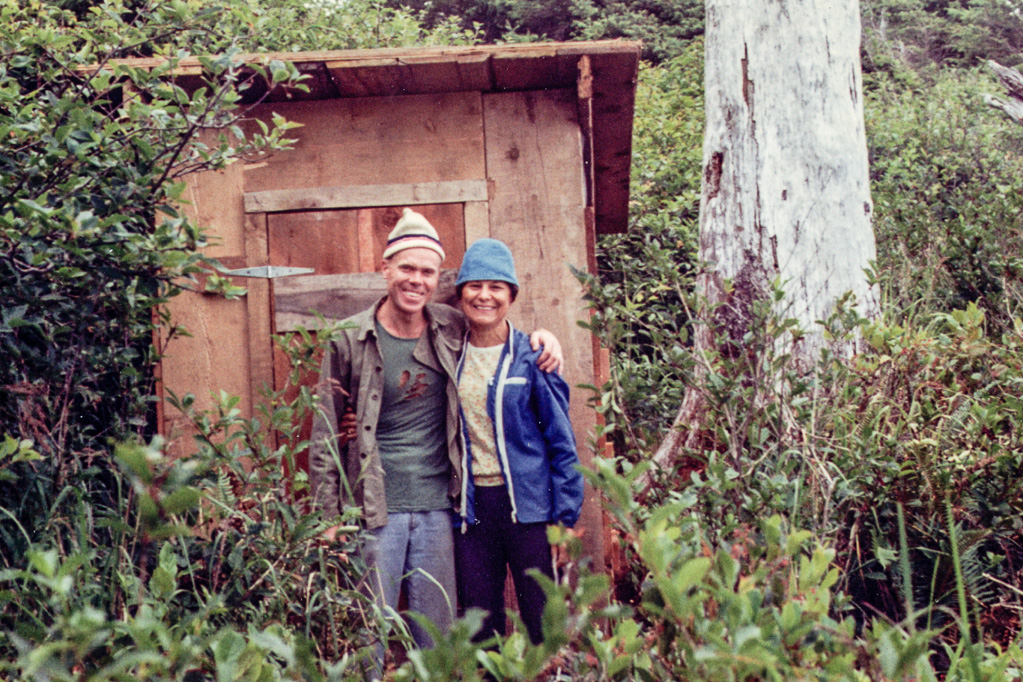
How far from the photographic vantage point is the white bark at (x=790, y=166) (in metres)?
5.11

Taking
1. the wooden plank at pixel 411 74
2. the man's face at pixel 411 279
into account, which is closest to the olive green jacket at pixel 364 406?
the man's face at pixel 411 279

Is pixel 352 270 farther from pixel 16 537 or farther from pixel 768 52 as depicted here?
pixel 768 52

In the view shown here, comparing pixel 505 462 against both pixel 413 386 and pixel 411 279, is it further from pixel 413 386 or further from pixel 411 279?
pixel 411 279

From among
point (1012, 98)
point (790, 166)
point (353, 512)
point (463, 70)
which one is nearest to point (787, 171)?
point (790, 166)

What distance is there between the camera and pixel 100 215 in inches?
123

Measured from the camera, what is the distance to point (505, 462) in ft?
11.7

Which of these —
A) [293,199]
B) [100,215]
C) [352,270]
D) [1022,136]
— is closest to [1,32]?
[100,215]

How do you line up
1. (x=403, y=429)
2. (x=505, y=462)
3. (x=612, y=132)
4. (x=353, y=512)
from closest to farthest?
1. (x=353, y=512)
2. (x=505, y=462)
3. (x=403, y=429)
4. (x=612, y=132)

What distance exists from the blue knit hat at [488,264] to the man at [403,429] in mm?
166

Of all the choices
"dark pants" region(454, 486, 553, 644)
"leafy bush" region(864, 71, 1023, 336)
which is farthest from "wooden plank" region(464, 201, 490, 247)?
"leafy bush" region(864, 71, 1023, 336)

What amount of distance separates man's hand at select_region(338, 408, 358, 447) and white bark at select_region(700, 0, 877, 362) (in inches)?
94.0

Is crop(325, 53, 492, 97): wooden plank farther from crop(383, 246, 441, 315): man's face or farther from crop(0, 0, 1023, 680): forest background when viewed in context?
crop(383, 246, 441, 315): man's face

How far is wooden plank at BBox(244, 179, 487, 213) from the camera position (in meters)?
4.66

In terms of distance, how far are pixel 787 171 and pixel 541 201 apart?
163cm
